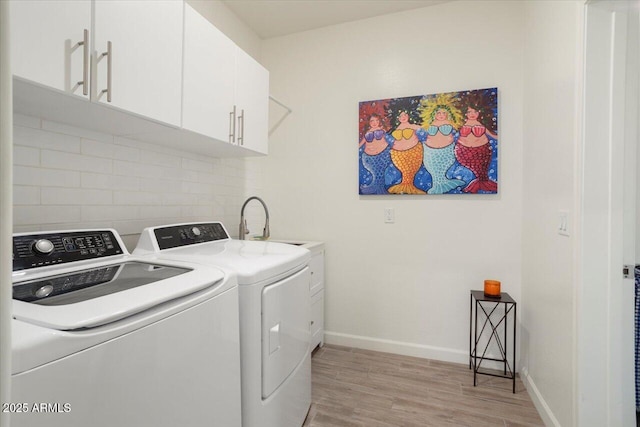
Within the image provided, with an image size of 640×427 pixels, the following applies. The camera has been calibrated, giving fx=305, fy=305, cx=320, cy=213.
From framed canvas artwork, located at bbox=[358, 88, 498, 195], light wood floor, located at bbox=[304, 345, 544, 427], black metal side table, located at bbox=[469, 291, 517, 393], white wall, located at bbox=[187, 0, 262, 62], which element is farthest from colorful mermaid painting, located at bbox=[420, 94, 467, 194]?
white wall, located at bbox=[187, 0, 262, 62]

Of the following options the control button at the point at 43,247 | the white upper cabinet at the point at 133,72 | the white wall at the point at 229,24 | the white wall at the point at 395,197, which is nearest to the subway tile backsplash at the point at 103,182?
the white upper cabinet at the point at 133,72

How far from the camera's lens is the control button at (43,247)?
104 centimetres

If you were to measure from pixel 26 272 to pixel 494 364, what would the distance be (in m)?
2.67

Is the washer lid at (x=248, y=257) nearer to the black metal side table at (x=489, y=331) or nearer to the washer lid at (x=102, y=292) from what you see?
the washer lid at (x=102, y=292)

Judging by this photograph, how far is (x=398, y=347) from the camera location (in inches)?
95.3

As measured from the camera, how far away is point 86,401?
59cm

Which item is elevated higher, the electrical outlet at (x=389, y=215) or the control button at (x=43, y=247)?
the electrical outlet at (x=389, y=215)

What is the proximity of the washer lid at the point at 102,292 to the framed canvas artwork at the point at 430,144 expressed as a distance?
172 centimetres

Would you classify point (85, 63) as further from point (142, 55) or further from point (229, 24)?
point (229, 24)

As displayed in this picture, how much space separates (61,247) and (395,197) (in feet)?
6.72

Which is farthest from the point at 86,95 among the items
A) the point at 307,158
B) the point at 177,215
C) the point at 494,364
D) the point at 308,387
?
the point at 494,364

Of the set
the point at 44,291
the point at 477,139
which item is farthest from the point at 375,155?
the point at 44,291

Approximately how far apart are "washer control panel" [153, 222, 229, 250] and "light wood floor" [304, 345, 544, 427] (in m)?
1.16

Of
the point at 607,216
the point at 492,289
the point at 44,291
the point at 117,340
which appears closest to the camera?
the point at 117,340
